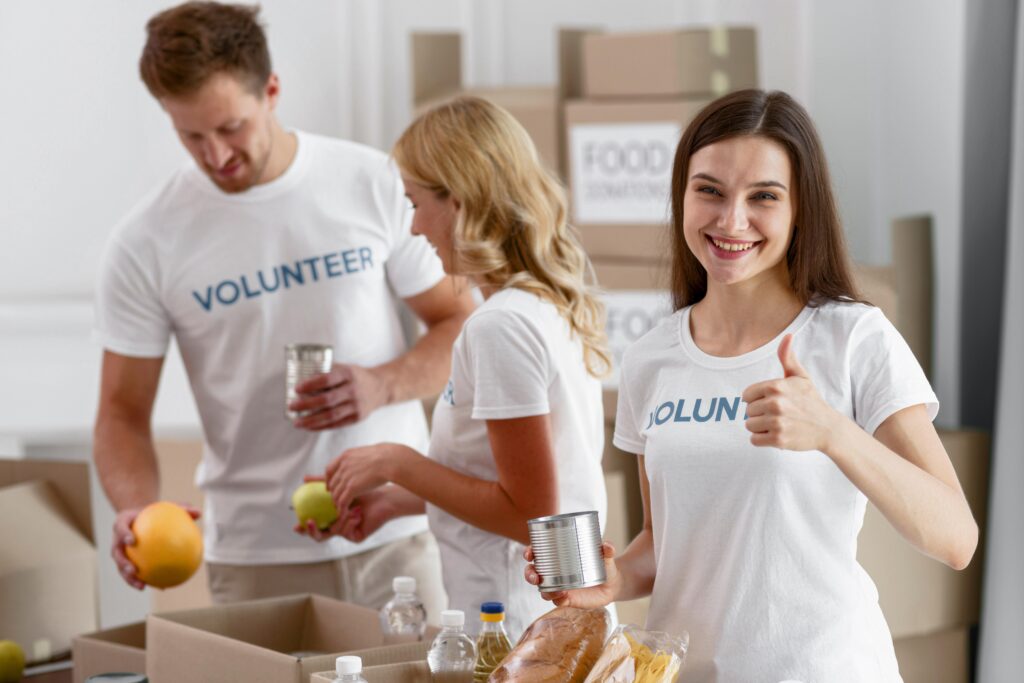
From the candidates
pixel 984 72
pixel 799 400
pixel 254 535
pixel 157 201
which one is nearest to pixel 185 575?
pixel 254 535

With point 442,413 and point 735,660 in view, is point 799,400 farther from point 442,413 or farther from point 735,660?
point 442,413

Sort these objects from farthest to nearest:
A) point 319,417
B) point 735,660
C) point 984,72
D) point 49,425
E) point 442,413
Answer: point 49,425 → point 984,72 → point 319,417 → point 442,413 → point 735,660

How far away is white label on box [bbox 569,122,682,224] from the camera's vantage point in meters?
3.05

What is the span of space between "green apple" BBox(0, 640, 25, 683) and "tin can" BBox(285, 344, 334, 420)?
1.73 feet

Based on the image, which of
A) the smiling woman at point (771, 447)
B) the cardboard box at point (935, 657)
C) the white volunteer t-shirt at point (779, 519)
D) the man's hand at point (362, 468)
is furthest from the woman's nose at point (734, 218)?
the cardboard box at point (935, 657)

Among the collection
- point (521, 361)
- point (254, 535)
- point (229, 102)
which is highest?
point (229, 102)

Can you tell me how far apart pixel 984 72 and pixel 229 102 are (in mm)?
1817

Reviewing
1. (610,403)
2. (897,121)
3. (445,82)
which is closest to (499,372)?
(610,403)

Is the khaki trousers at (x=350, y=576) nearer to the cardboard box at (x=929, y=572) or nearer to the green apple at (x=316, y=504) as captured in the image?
the green apple at (x=316, y=504)

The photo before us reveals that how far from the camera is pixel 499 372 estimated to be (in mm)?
1543

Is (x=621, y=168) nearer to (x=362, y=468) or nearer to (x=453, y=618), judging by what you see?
(x=362, y=468)

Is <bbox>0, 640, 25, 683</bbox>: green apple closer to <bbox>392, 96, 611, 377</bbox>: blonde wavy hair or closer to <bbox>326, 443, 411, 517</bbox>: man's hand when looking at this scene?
<bbox>326, 443, 411, 517</bbox>: man's hand

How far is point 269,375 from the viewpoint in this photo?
2.08m

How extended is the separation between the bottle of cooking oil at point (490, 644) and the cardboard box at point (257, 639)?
0.09 metres
